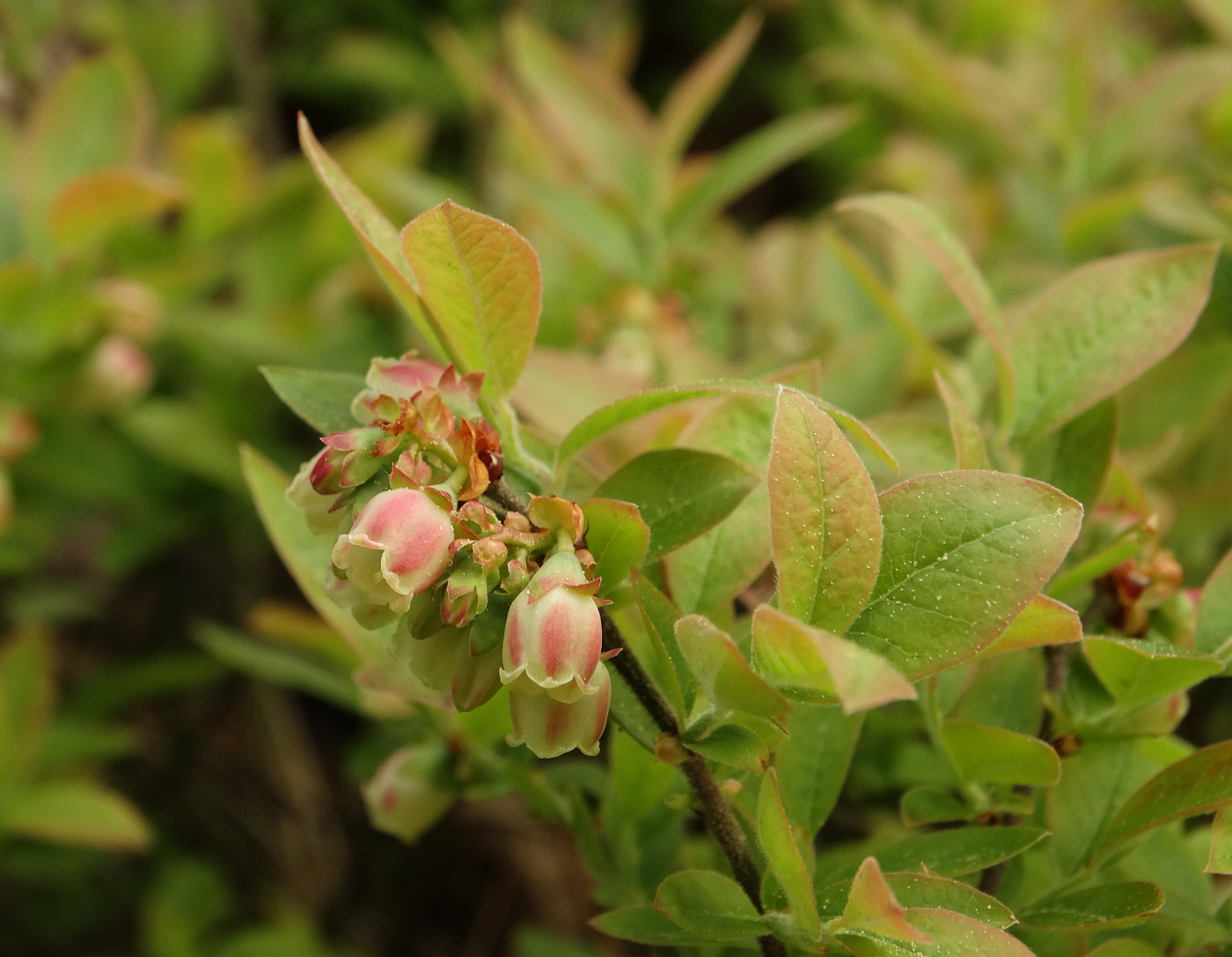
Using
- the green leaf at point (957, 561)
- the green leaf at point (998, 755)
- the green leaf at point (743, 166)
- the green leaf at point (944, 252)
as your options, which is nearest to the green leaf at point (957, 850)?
the green leaf at point (998, 755)

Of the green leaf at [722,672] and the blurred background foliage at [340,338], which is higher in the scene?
the green leaf at [722,672]

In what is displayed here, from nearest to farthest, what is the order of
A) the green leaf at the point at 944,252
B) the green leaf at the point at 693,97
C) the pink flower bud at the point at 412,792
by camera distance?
the green leaf at the point at 944,252 < the pink flower bud at the point at 412,792 < the green leaf at the point at 693,97

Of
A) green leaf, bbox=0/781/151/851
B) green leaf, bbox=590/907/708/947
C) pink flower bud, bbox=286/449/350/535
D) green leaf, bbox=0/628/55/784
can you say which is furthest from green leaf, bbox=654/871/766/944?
green leaf, bbox=0/628/55/784

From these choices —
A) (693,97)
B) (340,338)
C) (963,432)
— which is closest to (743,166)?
(693,97)

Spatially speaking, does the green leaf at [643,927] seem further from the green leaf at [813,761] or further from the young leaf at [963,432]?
the young leaf at [963,432]

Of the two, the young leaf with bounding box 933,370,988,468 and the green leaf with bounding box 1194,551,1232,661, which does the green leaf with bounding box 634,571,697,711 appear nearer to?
the young leaf with bounding box 933,370,988,468

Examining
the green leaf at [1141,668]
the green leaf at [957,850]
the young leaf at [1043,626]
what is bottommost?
the green leaf at [957,850]

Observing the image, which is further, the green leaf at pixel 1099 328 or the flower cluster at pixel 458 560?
the green leaf at pixel 1099 328
